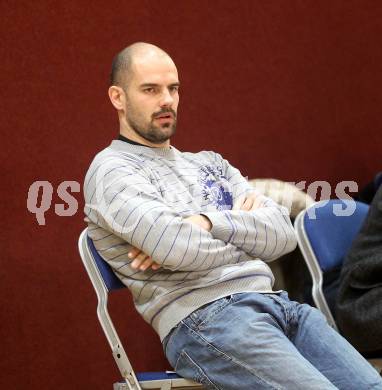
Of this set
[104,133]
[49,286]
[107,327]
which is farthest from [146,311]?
[104,133]

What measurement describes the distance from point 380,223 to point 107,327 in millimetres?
1001

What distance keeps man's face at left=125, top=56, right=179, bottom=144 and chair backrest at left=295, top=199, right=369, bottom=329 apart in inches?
25.2

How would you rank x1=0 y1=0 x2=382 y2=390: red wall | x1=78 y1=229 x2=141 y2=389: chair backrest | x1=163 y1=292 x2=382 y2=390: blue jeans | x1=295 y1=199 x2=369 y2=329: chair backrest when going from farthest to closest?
x1=0 y1=0 x2=382 y2=390: red wall → x1=295 y1=199 x2=369 y2=329: chair backrest → x1=78 y1=229 x2=141 y2=389: chair backrest → x1=163 y1=292 x2=382 y2=390: blue jeans

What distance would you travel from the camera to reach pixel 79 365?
2.76m

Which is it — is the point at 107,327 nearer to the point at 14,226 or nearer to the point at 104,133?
the point at 14,226

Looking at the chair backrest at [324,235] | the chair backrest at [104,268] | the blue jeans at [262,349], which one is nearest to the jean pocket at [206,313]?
the blue jeans at [262,349]

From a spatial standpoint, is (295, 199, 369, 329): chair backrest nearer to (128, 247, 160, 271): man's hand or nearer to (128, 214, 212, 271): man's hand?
(128, 214, 212, 271): man's hand

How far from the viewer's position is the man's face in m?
2.12

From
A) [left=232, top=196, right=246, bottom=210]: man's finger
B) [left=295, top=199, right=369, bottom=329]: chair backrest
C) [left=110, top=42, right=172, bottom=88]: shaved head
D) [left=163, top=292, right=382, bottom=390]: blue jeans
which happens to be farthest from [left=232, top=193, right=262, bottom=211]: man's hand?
[left=110, top=42, right=172, bottom=88]: shaved head

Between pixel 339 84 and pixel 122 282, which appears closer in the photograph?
pixel 122 282

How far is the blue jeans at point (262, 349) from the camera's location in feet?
5.59

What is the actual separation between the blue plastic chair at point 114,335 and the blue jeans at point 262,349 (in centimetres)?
4

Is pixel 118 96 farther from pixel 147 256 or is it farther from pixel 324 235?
pixel 324 235

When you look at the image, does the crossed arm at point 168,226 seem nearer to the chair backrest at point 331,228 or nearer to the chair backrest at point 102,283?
the chair backrest at point 102,283
